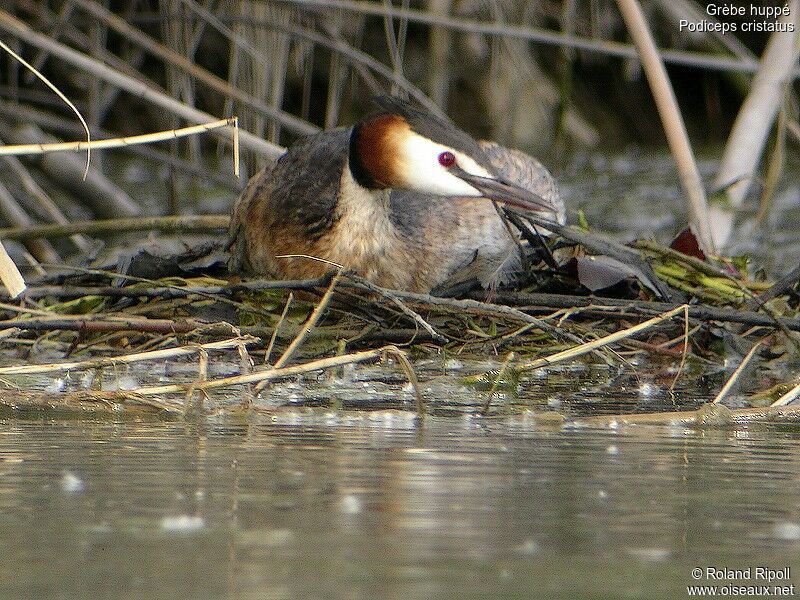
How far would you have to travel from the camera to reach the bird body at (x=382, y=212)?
13.6ft

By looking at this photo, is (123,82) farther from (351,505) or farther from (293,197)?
(351,505)

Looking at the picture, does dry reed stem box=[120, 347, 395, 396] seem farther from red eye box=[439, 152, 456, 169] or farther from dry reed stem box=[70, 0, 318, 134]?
dry reed stem box=[70, 0, 318, 134]

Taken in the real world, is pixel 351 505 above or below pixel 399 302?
below

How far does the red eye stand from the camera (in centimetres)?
410

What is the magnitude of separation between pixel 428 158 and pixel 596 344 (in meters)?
0.83

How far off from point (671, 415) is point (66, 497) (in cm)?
142

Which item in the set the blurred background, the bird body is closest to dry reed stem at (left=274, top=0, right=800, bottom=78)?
the blurred background

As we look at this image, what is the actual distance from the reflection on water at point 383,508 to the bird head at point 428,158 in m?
1.16

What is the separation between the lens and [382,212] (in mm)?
4402

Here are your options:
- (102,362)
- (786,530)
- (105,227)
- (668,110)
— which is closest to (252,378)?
(102,362)

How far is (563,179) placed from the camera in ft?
30.4

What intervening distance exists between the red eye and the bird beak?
0.02 meters

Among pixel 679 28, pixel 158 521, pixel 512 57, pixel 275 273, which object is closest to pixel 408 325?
pixel 275 273

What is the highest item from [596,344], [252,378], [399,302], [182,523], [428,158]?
[428,158]
